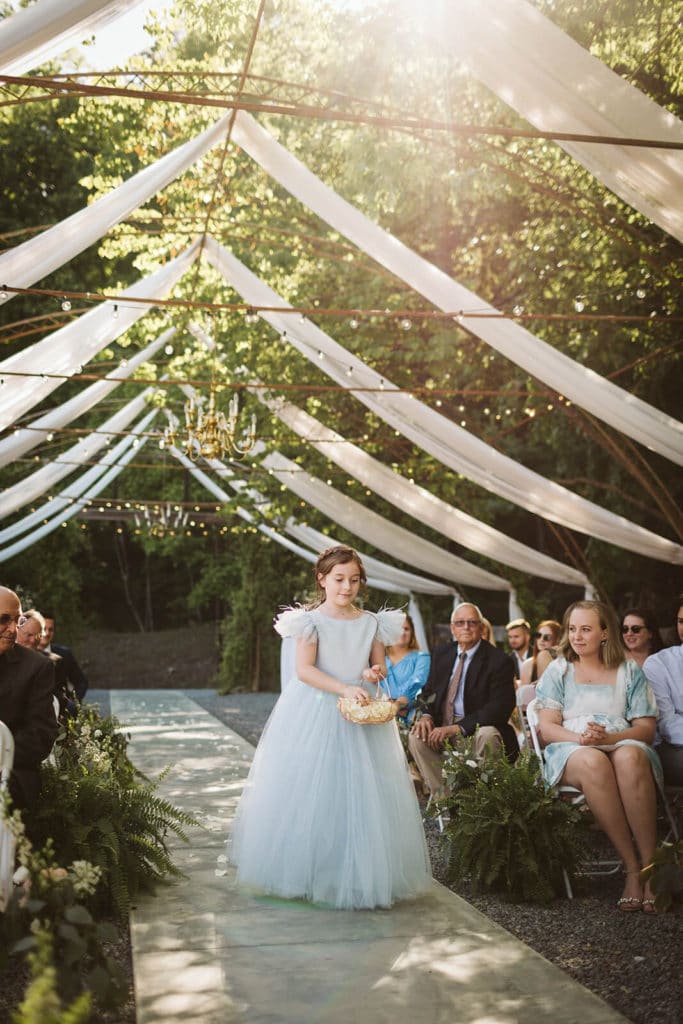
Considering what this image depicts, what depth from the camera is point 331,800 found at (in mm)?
4699

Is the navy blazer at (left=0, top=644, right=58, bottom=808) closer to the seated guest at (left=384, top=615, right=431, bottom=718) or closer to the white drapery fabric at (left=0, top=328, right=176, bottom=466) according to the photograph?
the seated guest at (left=384, top=615, right=431, bottom=718)

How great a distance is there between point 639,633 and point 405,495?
3.68 meters

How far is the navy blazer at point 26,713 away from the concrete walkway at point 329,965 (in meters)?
0.72

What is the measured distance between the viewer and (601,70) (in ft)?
14.8

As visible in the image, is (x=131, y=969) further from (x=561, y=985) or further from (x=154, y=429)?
(x=154, y=429)

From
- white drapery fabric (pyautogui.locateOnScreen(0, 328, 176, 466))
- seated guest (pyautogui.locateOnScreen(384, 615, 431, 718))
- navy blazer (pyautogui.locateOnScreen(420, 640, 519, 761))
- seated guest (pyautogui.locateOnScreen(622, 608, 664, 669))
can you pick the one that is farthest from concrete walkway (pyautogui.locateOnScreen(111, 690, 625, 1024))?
white drapery fabric (pyautogui.locateOnScreen(0, 328, 176, 466))

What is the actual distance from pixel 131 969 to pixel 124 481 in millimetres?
22665

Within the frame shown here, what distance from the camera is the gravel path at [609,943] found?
11.5 ft

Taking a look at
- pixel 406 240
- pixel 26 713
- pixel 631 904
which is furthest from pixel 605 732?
pixel 406 240

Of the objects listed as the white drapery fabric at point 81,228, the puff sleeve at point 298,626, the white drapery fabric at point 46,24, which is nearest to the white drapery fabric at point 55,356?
the white drapery fabric at point 81,228

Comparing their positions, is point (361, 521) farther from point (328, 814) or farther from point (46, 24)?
point (46, 24)

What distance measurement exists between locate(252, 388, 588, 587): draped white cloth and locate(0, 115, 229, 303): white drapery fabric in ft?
11.9

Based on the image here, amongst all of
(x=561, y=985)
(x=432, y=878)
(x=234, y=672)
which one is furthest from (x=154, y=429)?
(x=561, y=985)

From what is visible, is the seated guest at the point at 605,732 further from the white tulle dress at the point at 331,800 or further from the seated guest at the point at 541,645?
the seated guest at the point at 541,645
